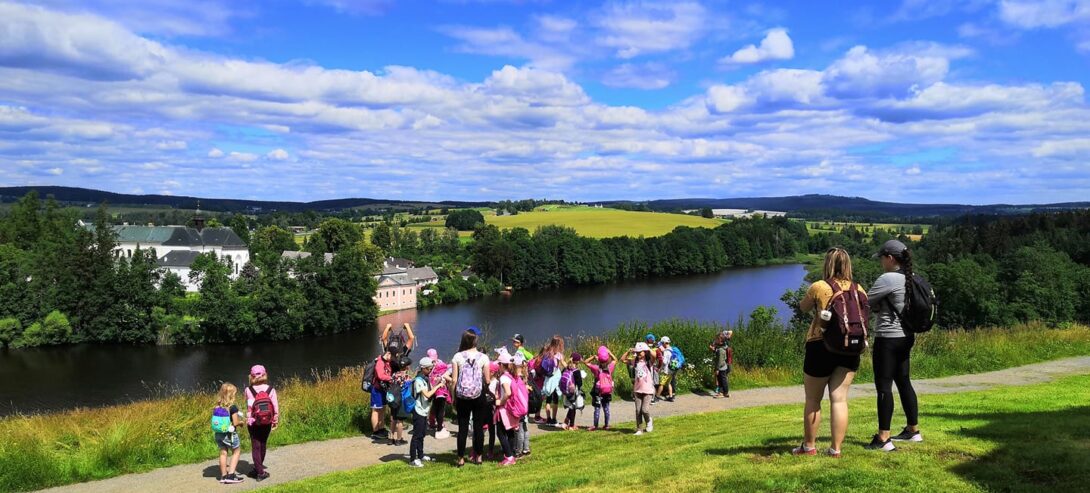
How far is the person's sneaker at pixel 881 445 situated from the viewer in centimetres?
621

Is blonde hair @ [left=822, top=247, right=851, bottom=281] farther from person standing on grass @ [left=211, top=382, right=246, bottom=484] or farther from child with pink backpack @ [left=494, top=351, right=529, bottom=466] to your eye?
person standing on grass @ [left=211, top=382, right=246, bottom=484]

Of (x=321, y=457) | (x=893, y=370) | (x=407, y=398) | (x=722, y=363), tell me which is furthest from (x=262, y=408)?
(x=722, y=363)

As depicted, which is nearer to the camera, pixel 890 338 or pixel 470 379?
pixel 890 338

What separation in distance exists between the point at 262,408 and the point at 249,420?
20cm

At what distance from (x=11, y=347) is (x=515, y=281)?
55077 millimetres

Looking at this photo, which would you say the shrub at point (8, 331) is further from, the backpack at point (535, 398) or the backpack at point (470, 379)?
the backpack at point (470, 379)

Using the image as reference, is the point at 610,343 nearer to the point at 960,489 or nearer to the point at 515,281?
the point at 960,489

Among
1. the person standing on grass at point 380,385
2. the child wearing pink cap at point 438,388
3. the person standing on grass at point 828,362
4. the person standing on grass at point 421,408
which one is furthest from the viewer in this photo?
the person standing on grass at point 380,385

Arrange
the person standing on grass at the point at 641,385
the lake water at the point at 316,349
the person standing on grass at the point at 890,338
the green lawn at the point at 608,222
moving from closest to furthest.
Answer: the person standing on grass at the point at 890,338 < the person standing on grass at the point at 641,385 < the lake water at the point at 316,349 < the green lawn at the point at 608,222

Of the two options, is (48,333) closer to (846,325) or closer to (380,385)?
(380,385)

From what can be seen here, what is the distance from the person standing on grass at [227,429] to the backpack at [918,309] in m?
7.28

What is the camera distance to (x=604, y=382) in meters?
10.3

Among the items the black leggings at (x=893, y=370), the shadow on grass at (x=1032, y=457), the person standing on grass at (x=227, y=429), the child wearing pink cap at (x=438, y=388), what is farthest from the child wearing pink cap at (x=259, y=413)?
the shadow on grass at (x=1032, y=457)

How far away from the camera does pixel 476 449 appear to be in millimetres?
8578
